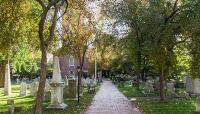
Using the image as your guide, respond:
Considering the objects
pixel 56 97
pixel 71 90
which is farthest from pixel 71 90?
pixel 56 97

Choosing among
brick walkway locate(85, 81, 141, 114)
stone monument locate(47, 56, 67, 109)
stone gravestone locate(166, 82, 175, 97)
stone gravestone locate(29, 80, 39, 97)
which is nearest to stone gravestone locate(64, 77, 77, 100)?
brick walkway locate(85, 81, 141, 114)

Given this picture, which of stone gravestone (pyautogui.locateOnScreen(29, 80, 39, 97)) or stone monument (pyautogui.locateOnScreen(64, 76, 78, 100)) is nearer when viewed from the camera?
stone monument (pyautogui.locateOnScreen(64, 76, 78, 100))

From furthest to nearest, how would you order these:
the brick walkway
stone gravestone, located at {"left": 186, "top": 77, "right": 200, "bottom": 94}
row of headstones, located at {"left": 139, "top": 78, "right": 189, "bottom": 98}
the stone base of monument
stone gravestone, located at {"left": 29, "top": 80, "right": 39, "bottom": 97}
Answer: stone gravestone, located at {"left": 29, "top": 80, "right": 39, "bottom": 97} → stone gravestone, located at {"left": 186, "top": 77, "right": 200, "bottom": 94} → row of headstones, located at {"left": 139, "top": 78, "right": 189, "bottom": 98} → the stone base of monument → the brick walkway

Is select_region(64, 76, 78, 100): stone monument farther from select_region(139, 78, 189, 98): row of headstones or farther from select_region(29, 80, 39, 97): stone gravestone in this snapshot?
select_region(139, 78, 189, 98): row of headstones

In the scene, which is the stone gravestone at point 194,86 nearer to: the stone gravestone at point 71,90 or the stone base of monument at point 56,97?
the stone gravestone at point 71,90

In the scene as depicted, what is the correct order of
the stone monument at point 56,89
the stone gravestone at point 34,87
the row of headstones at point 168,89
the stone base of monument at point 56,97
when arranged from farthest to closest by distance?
the stone gravestone at point 34,87
the row of headstones at point 168,89
the stone monument at point 56,89
the stone base of monument at point 56,97

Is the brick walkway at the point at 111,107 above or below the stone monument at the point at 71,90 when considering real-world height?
below

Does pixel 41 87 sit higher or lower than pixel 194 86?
higher

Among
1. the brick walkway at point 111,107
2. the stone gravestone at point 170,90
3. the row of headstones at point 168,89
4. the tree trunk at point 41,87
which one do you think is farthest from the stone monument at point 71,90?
the tree trunk at point 41,87

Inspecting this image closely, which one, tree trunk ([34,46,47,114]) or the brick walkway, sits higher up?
tree trunk ([34,46,47,114])

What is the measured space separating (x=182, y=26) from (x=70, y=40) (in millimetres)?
7929

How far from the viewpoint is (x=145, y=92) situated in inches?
1428

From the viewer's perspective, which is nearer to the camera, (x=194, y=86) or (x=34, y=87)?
(x=194, y=86)

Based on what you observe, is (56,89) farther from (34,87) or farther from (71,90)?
(34,87)
